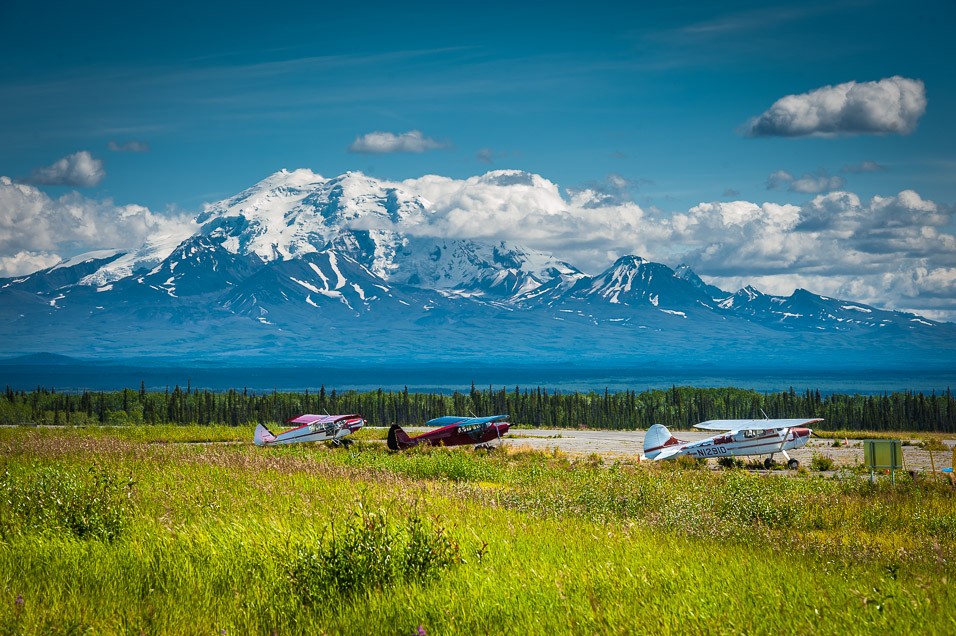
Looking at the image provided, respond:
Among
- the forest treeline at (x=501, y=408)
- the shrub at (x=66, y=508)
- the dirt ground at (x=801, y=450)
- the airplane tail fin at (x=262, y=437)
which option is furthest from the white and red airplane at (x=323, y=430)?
the forest treeline at (x=501, y=408)

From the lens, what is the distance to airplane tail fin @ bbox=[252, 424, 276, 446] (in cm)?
4100

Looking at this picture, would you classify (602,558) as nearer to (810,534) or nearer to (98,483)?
(810,534)

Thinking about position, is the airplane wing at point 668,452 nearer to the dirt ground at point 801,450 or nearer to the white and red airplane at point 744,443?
the white and red airplane at point 744,443

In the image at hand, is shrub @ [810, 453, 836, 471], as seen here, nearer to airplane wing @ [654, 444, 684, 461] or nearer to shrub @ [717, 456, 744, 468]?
shrub @ [717, 456, 744, 468]

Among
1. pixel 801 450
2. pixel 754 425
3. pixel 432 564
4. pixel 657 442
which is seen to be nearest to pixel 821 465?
pixel 754 425

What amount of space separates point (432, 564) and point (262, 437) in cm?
3344

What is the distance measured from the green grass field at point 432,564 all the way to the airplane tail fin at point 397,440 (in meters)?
21.5

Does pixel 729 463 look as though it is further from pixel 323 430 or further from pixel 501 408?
pixel 501 408

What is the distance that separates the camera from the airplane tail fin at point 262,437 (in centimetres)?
4100

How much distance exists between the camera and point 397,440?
38.7 metres

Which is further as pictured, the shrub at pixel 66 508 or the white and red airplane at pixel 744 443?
the white and red airplane at pixel 744 443

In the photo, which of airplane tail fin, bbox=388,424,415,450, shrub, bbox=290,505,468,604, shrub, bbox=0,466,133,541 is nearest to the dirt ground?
airplane tail fin, bbox=388,424,415,450

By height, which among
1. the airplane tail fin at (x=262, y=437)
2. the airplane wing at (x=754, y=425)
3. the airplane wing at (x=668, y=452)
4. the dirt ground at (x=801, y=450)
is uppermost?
the airplane wing at (x=754, y=425)

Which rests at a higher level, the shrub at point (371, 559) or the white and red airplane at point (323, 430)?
the shrub at point (371, 559)
